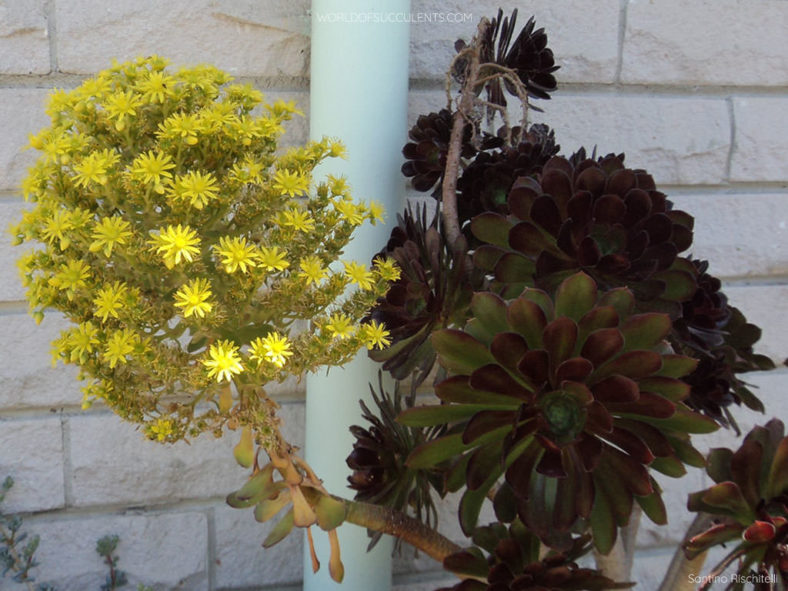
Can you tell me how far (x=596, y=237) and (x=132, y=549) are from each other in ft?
2.92

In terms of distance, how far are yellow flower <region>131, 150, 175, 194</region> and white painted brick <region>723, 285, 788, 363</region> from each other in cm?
107

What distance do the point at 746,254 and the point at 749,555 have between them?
0.74 m

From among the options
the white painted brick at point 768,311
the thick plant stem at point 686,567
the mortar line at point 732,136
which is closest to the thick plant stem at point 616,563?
the thick plant stem at point 686,567

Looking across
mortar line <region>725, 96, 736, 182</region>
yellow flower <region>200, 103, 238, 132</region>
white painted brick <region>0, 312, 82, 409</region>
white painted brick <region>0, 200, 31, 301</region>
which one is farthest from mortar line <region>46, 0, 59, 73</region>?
mortar line <region>725, 96, 736, 182</region>

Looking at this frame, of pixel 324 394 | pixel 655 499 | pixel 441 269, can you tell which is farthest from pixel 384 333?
pixel 324 394

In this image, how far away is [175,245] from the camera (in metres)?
0.53

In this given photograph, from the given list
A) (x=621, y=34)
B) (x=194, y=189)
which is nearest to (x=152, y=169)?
(x=194, y=189)

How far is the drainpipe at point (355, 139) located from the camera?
96 cm

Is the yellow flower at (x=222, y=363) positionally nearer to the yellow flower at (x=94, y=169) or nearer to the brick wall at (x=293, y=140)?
the yellow flower at (x=94, y=169)

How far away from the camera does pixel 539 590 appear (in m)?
0.70

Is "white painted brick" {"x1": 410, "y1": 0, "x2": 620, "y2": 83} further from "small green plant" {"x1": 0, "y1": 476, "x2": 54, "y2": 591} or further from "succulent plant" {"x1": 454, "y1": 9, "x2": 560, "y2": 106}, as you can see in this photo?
"small green plant" {"x1": 0, "y1": 476, "x2": 54, "y2": 591}

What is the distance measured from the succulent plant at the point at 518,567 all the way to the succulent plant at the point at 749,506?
0.11m

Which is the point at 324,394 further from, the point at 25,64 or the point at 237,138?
the point at 25,64

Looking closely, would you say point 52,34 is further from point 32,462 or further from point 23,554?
point 23,554
